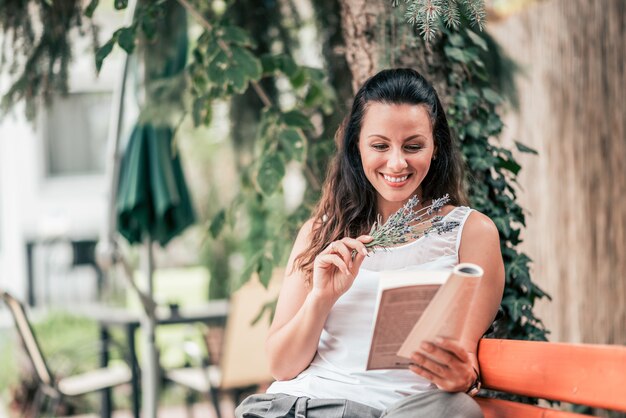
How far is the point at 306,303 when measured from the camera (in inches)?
76.9

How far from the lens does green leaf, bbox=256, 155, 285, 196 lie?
2.89 metres

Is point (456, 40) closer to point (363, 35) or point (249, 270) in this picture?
point (363, 35)

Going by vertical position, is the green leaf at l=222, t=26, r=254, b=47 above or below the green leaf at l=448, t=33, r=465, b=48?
above

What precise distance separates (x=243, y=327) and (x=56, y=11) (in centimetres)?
191

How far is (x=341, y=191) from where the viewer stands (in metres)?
2.20

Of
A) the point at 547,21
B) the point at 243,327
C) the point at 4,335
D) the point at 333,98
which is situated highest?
the point at 547,21

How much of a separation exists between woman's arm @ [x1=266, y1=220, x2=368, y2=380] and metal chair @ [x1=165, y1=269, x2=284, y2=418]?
96.5 inches

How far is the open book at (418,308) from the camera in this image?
5.11ft

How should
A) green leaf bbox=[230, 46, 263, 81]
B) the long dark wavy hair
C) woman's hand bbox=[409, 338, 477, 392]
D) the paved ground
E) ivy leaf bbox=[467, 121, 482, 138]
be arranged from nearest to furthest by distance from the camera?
woman's hand bbox=[409, 338, 477, 392]
the long dark wavy hair
ivy leaf bbox=[467, 121, 482, 138]
green leaf bbox=[230, 46, 263, 81]
the paved ground

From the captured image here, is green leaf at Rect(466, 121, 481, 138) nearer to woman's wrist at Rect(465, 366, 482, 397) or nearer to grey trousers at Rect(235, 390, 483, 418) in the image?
woman's wrist at Rect(465, 366, 482, 397)

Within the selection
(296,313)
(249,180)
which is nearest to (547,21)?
(249,180)


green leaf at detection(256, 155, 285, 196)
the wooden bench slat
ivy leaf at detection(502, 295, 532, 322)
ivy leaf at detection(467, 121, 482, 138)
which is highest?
ivy leaf at detection(467, 121, 482, 138)

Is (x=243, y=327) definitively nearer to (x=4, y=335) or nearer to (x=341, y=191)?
Answer: (x=341, y=191)

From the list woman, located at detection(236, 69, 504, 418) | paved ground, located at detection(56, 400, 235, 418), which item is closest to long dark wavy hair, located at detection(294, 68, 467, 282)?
woman, located at detection(236, 69, 504, 418)
